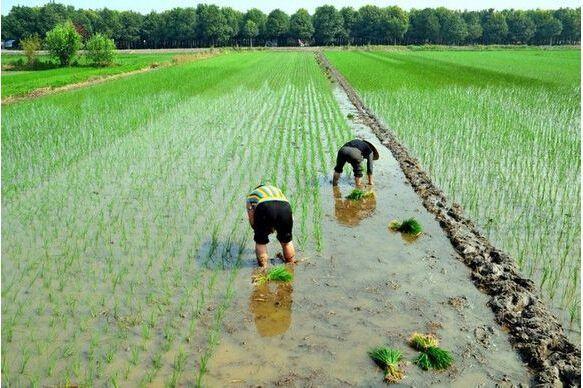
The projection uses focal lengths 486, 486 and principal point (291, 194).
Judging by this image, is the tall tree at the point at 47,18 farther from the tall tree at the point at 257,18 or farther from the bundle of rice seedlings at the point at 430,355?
the bundle of rice seedlings at the point at 430,355

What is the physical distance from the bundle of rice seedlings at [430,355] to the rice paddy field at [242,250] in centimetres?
8

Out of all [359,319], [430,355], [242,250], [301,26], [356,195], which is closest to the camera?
[430,355]

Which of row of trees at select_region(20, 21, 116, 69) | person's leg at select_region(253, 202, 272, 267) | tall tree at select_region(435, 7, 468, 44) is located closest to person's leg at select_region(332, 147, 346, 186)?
person's leg at select_region(253, 202, 272, 267)

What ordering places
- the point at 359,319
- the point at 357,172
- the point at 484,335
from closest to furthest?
the point at 484,335
the point at 359,319
the point at 357,172

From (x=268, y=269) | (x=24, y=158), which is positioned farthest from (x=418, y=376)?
(x=24, y=158)

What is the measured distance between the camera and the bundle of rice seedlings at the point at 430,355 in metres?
3.87

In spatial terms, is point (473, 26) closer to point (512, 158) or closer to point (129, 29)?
point (129, 29)

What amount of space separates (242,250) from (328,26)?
8805cm

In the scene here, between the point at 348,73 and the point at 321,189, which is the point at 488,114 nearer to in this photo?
the point at 321,189

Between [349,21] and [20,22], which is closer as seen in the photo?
[20,22]

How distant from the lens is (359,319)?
4.52 metres

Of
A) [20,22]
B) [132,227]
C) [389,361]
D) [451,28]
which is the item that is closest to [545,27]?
[451,28]

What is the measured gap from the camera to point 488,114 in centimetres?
1410

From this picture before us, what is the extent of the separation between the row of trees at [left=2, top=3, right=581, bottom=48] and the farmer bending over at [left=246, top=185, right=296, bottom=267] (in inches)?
3188
